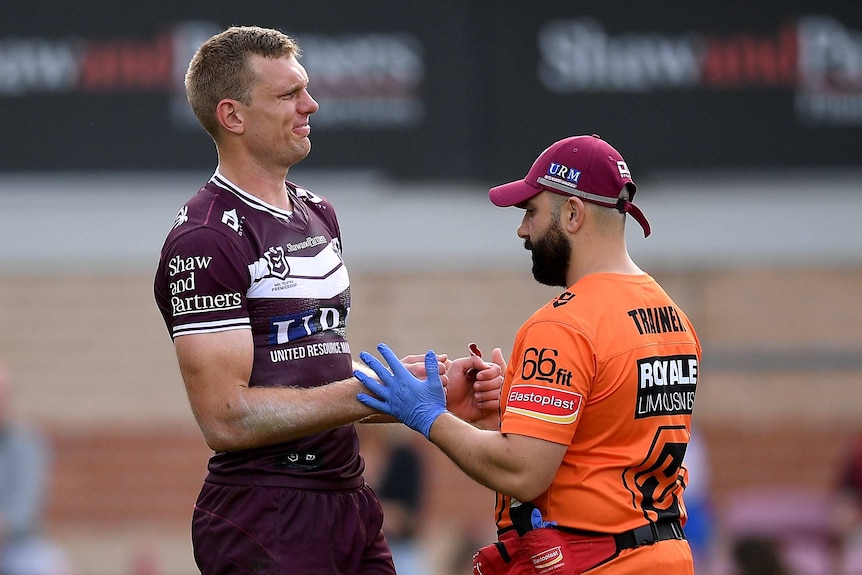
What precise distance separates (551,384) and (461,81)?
586 centimetres

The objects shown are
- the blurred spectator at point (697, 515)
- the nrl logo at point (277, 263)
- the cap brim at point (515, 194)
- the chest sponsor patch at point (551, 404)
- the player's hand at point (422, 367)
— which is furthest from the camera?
the blurred spectator at point (697, 515)

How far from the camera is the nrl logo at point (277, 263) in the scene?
3.66 m

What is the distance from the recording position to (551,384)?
3449mm

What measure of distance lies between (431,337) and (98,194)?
2.76 meters

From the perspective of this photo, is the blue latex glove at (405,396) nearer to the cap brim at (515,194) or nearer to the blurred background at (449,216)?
the cap brim at (515,194)

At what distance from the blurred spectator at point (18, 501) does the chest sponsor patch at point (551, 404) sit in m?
5.56

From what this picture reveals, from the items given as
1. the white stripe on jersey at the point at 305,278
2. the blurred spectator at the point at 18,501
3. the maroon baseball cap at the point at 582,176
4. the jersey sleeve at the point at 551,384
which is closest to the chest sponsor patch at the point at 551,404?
the jersey sleeve at the point at 551,384

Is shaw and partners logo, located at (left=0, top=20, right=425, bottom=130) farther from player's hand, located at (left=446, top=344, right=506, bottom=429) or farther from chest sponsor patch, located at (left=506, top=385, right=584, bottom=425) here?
chest sponsor patch, located at (left=506, top=385, right=584, bottom=425)

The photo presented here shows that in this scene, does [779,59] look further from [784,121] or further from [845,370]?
[845,370]

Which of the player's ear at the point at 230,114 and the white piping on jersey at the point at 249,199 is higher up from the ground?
the player's ear at the point at 230,114

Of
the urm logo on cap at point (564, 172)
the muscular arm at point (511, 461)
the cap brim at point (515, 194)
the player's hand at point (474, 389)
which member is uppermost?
the urm logo on cap at point (564, 172)

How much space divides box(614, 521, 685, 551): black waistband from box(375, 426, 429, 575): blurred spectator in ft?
13.3

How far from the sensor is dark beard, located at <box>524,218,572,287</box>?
3721 mm

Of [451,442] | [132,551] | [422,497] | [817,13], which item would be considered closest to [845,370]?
[817,13]
